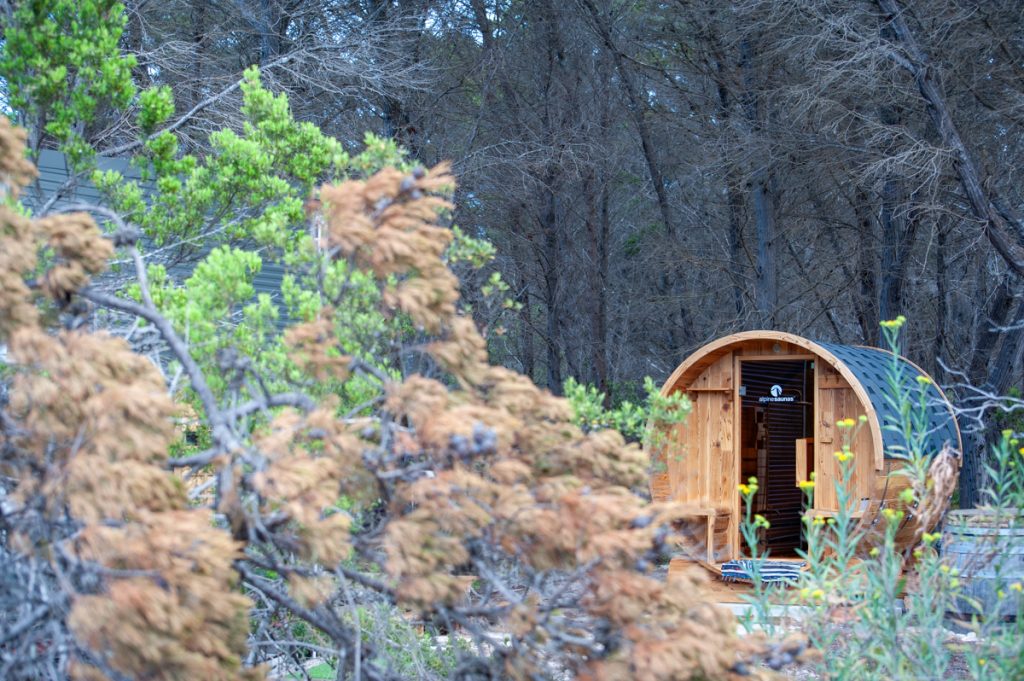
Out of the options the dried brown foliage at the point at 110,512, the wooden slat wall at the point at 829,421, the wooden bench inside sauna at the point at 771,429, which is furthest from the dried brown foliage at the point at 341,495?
the wooden slat wall at the point at 829,421

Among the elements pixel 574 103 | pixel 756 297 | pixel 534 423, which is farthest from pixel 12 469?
pixel 574 103

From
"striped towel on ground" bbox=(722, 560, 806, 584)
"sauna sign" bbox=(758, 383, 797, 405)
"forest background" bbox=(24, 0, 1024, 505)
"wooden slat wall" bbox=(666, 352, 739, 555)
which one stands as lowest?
"striped towel on ground" bbox=(722, 560, 806, 584)

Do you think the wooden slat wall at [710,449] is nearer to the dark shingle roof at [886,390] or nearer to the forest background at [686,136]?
the dark shingle roof at [886,390]

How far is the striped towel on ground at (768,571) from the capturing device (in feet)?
28.1

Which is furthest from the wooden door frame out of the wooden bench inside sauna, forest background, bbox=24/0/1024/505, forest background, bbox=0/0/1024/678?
forest background, bbox=0/0/1024/678

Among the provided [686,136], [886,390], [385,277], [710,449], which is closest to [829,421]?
[886,390]

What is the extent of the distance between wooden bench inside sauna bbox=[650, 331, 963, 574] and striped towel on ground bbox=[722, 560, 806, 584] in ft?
0.42

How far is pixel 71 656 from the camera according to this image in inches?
109

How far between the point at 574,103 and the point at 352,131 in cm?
450

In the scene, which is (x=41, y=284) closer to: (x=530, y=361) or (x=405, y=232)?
(x=405, y=232)

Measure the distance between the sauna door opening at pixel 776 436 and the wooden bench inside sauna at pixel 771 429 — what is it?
14mm

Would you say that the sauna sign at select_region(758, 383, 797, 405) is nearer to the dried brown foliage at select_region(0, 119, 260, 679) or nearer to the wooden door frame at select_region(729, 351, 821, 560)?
the wooden door frame at select_region(729, 351, 821, 560)

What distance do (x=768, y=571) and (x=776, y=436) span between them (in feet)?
9.42

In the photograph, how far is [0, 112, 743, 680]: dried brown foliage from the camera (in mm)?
2615
